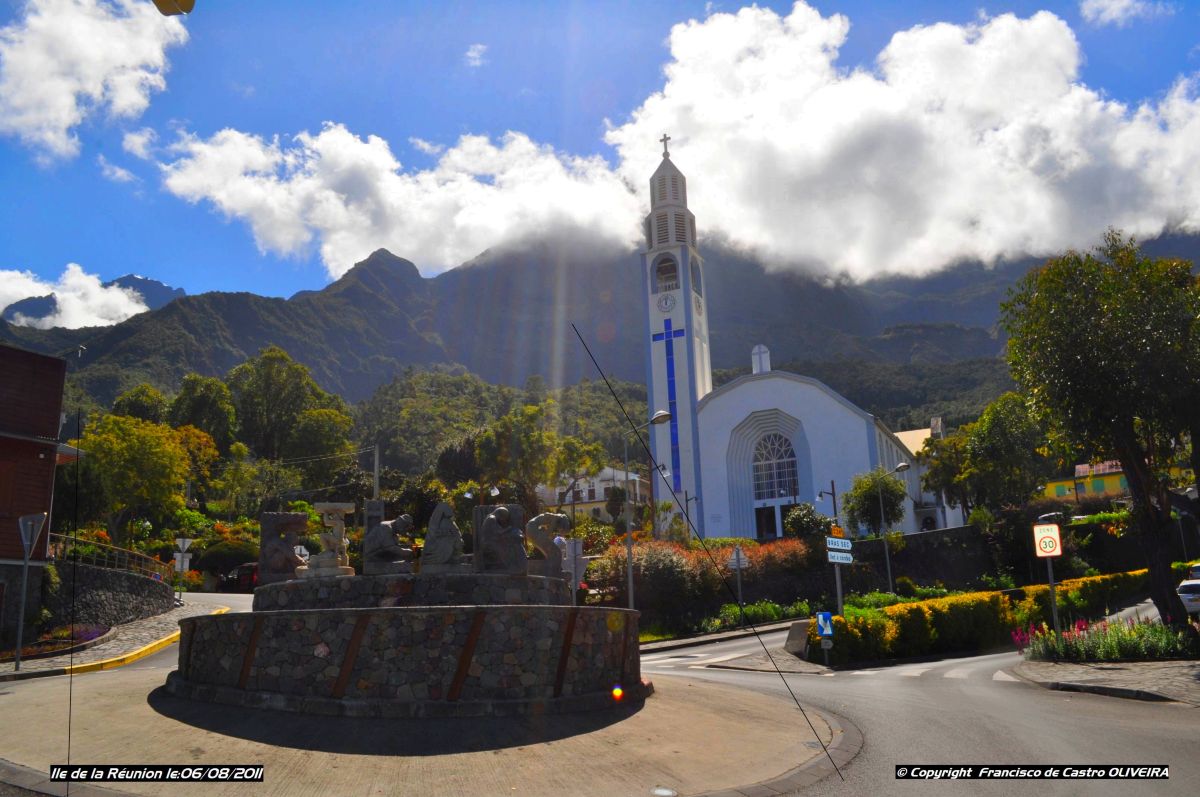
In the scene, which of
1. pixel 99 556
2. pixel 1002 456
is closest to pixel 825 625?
pixel 99 556

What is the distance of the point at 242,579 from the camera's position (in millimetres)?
39969

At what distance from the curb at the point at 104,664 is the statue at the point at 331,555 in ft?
4.77

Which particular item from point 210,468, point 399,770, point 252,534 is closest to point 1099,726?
point 399,770

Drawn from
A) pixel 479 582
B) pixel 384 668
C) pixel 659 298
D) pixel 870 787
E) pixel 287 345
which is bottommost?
pixel 870 787

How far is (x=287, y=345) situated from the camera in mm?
181875

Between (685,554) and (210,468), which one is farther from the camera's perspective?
(210,468)

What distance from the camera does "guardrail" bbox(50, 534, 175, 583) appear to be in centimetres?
2355

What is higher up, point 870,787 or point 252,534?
point 252,534

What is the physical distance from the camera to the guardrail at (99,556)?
23.6 m

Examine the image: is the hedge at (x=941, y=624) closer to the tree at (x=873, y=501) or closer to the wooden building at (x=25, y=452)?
the tree at (x=873, y=501)

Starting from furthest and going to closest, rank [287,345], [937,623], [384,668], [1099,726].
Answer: [287,345] < [937,623] < [1099,726] < [384,668]

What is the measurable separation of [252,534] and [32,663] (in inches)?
1184

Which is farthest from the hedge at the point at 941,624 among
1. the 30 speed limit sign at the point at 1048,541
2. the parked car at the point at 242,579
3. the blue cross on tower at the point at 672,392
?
the blue cross on tower at the point at 672,392

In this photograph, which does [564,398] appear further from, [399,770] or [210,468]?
[399,770]
